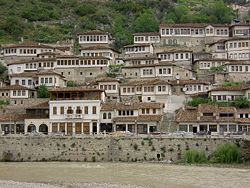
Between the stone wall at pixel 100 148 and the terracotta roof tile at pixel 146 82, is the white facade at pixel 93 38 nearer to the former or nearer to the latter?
the terracotta roof tile at pixel 146 82

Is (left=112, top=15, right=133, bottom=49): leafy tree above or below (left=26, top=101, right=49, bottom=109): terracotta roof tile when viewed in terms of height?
above

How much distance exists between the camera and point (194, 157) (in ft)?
196

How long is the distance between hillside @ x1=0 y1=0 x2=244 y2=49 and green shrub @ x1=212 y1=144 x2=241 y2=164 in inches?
1931

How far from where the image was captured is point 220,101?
76188mm

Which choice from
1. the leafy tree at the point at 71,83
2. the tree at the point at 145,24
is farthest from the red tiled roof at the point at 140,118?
the tree at the point at 145,24

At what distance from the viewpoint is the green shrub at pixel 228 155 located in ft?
192

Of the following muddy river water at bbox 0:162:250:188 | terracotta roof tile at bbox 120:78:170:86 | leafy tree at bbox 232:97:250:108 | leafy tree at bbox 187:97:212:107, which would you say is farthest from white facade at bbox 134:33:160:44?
muddy river water at bbox 0:162:250:188

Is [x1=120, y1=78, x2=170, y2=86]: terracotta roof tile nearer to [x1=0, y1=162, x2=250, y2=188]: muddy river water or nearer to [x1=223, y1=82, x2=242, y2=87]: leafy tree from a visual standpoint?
[x1=223, y1=82, x2=242, y2=87]: leafy tree

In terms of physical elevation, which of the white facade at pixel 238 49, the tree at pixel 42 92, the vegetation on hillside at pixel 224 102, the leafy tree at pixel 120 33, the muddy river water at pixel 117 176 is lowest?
the muddy river water at pixel 117 176

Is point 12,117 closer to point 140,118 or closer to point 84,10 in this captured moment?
point 140,118

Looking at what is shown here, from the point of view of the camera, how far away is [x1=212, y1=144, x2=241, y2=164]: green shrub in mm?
58375

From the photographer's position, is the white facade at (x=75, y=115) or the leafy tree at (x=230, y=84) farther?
the leafy tree at (x=230, y=84)

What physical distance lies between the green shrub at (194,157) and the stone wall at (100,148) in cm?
124

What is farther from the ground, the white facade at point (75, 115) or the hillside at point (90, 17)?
the hillside at point (90, 17)
